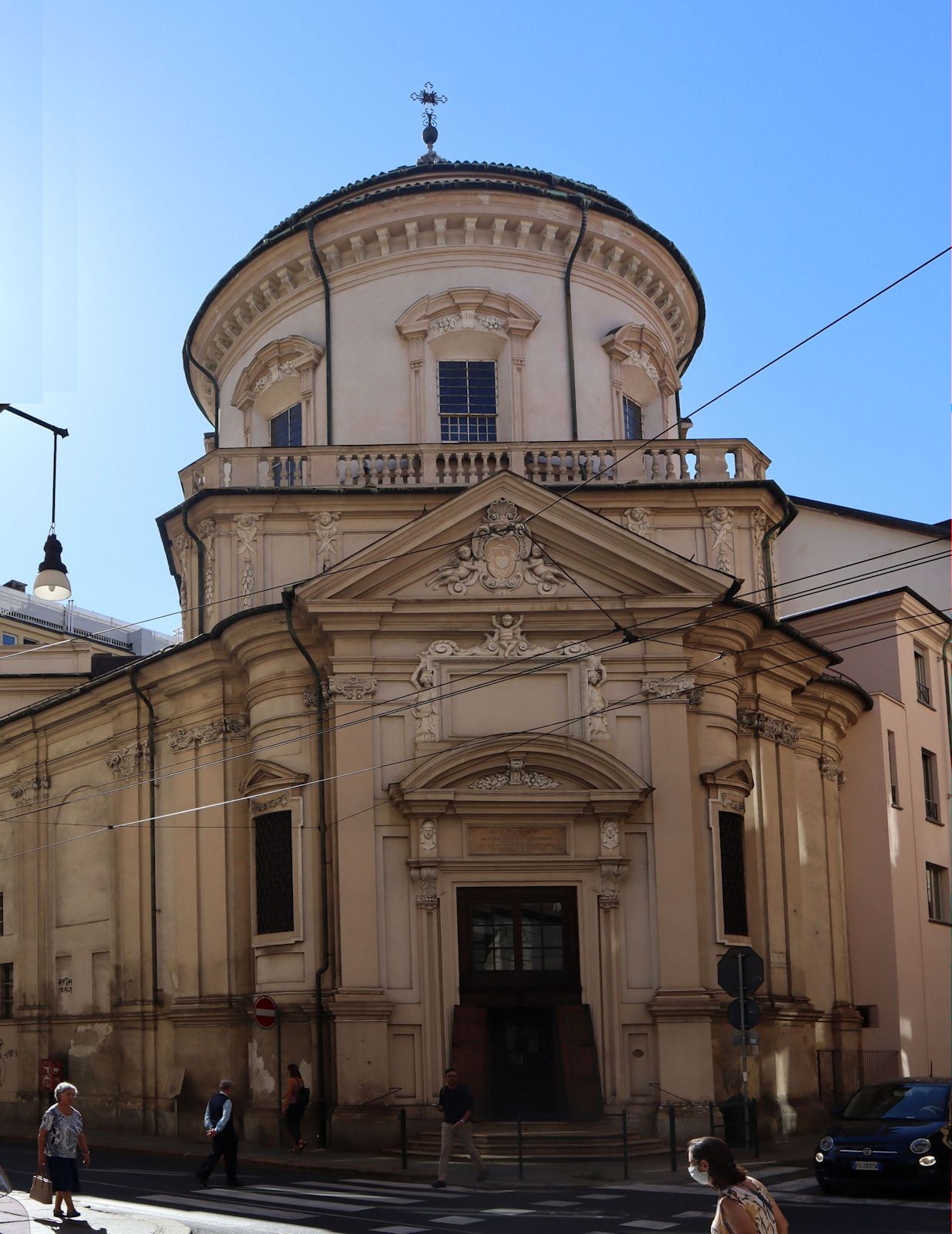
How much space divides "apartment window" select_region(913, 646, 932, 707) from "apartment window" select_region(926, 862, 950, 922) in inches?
159

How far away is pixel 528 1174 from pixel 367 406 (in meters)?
17.0

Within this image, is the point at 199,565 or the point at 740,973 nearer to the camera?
the point at 740,973

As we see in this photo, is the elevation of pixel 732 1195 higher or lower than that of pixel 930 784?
lower

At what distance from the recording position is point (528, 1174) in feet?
75.9

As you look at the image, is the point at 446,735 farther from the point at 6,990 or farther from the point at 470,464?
the point at 6,990

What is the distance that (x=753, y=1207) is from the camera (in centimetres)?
908

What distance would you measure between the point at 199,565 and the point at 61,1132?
15381 mm

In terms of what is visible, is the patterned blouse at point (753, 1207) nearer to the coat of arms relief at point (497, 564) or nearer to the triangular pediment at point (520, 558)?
the triangular pediment at point (520, 558)

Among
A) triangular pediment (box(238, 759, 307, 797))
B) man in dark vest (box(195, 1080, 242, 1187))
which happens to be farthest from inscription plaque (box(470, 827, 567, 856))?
man in dark vest (box(195, 1080, 242, 1187))

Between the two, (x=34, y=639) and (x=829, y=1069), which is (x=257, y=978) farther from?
(x=34, y=639)

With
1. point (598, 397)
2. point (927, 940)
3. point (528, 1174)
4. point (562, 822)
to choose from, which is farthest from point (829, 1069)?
point (598, 397)

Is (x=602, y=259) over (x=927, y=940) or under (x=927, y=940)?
over

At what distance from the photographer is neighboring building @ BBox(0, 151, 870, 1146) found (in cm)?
2722

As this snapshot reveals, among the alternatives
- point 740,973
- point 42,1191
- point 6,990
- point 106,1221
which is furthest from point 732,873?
point 6,990
